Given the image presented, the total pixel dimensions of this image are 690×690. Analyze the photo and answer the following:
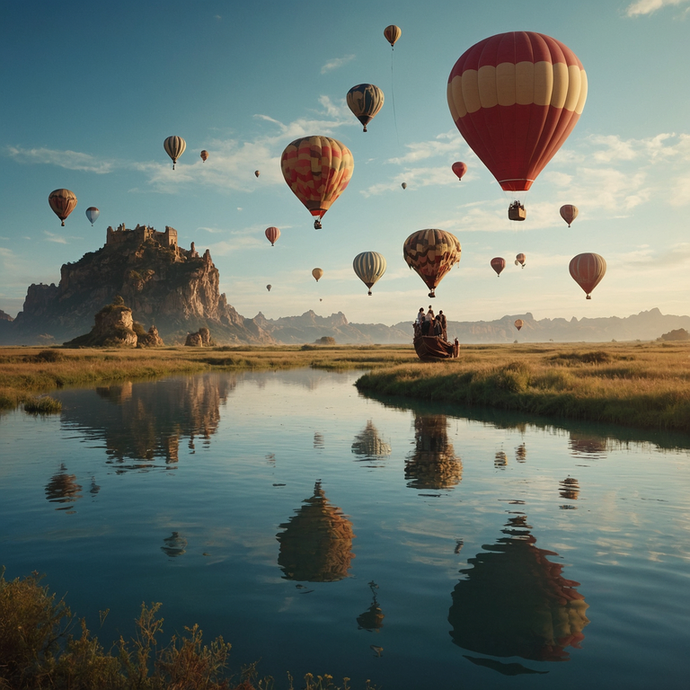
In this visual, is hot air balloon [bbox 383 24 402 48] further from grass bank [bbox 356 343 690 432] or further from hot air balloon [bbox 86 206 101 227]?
hot air balloon [bbox 86 206 101 227]

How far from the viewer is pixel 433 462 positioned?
54.6 ft

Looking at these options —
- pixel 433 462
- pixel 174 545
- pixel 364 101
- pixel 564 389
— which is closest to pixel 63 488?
pixel 174 545

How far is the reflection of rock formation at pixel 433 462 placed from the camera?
14266mm

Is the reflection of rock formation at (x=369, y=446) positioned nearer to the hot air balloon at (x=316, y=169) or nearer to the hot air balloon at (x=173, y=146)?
the hot air balloon at (x=316, y=169)

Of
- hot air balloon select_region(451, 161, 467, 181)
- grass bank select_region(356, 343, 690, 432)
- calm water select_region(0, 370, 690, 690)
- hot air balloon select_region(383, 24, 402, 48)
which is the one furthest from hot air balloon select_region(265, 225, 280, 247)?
calm water select_region(0, 370, 690, 690)

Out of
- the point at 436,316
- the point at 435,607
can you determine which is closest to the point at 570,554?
the point at 435,607

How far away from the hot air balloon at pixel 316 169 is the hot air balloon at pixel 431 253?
26.1 feet

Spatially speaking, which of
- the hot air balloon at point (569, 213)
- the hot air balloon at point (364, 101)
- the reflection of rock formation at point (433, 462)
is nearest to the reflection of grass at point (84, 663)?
the reflection of rock formation at point (433, 462)

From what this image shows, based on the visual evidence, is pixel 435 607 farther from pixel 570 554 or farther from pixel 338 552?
pixel 570 554

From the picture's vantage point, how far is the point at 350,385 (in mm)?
47312

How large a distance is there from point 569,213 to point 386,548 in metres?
62.6

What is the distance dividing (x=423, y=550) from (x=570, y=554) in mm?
2384

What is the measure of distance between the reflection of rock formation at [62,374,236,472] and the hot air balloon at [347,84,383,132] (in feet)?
78.8

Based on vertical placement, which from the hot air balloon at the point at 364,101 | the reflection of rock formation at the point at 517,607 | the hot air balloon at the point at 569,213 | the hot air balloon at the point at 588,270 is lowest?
the reflection of rock formation at the point at 517,607
